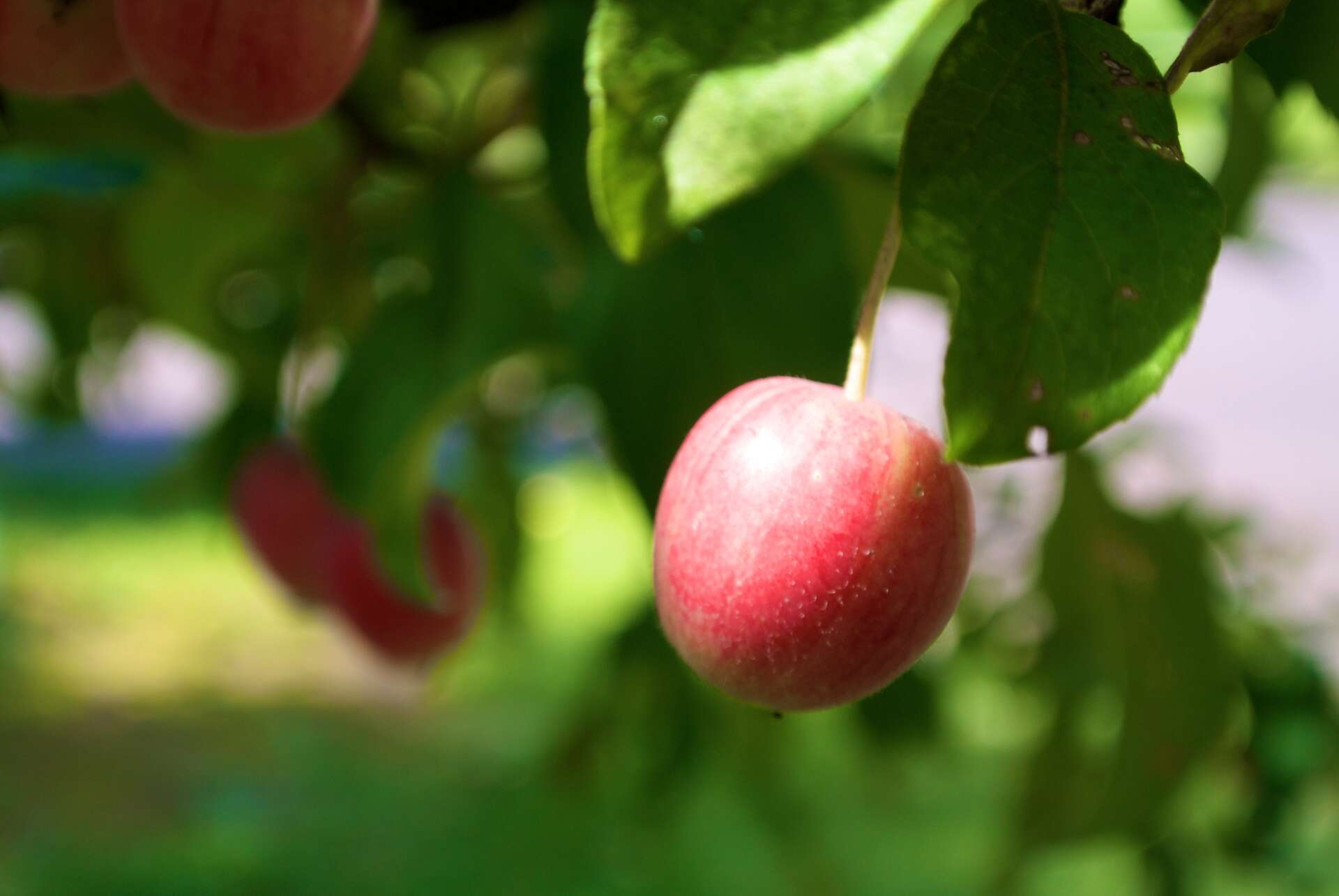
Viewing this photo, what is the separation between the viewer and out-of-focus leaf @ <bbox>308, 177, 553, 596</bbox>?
1.40ft

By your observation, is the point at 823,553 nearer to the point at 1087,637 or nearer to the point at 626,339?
the point at 626,339

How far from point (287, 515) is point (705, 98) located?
1.47 feet

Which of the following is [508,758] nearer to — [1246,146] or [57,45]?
[1246,146]

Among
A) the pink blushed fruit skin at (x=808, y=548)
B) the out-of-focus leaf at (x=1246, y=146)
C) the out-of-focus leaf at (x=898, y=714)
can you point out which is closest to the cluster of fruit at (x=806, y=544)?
the pink blushed fruit skin at (x=808, y=548)

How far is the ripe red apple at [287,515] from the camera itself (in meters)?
0.59

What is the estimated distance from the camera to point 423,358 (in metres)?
0.43

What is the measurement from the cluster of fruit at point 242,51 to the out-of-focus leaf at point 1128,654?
1.32ft

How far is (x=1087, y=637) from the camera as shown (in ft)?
2.13

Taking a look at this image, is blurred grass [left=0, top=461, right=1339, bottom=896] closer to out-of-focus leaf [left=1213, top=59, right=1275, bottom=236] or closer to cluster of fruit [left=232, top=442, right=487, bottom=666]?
cluster of fruit [left=232, top=442, right=487, bottom=666]

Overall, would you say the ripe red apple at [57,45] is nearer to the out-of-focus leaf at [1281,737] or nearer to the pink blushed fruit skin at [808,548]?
the pink blushed fruit skin at [808,548]

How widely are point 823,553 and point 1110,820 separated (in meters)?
0.38

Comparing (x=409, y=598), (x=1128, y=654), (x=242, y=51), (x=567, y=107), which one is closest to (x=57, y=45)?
(x=242, y=51)

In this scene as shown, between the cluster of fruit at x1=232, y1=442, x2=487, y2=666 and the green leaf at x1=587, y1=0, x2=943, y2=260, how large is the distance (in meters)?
0.36

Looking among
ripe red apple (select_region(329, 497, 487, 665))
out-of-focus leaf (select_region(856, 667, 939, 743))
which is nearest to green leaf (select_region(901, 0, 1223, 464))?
ripe red apple (select_region(329, 497, 487, 665))
